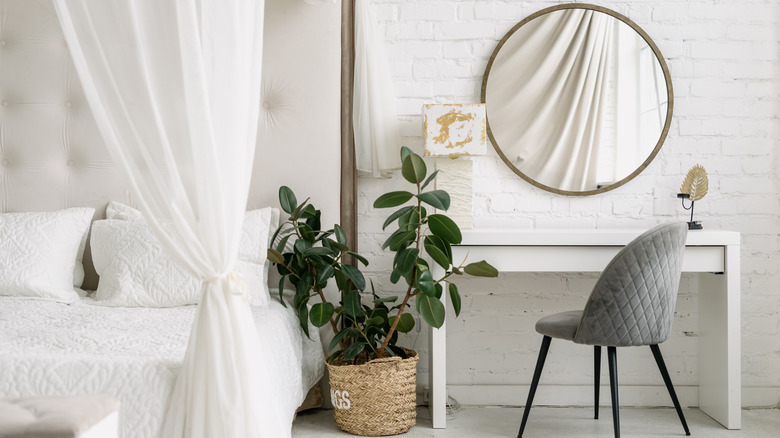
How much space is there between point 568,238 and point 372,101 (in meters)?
0.92

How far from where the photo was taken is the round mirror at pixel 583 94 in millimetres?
2742

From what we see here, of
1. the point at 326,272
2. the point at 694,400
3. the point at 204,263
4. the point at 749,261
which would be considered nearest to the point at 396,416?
the point at 326,272

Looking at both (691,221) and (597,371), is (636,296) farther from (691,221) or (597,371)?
(691,221)

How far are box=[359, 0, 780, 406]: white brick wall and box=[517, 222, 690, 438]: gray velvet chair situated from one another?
624mm

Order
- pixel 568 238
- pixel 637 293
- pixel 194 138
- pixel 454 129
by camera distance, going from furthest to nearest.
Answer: pixel 454 129, pixel 568 238, pixel 637 293, pixel 194 138

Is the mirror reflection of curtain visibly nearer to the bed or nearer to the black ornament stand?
the black ornament stand

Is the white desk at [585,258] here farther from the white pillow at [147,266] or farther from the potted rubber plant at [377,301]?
Result: the white pillow at [147,266]

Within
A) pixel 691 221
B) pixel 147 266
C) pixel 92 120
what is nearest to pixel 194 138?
pixel 147 266

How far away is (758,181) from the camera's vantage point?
276 cm

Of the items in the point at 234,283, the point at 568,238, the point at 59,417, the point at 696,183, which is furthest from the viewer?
the point at 696,183

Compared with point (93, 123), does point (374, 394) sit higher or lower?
lower

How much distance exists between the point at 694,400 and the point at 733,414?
33 centimetres

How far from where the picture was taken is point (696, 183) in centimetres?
261

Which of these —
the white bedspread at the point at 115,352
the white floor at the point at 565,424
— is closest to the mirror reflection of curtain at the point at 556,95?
the white floor at the point at 565,424
